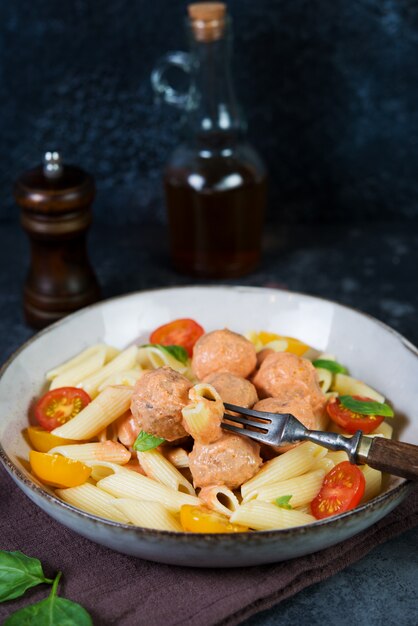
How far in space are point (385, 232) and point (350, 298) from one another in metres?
0.72

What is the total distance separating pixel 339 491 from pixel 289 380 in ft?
1.24

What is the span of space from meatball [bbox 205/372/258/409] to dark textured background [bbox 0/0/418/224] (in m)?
2.01

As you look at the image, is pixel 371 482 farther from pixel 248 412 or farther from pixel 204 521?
pixel 204 521

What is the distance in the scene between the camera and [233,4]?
12.0ft

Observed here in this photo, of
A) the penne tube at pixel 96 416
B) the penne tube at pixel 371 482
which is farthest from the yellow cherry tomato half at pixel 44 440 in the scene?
the penne tube at pixel 371 482

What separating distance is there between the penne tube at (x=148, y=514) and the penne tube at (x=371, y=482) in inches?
19.2

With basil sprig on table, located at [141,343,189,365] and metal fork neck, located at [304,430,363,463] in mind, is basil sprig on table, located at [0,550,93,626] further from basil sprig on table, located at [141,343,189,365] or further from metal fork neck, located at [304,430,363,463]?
basil sprig on table, located at [141,343,189,365]

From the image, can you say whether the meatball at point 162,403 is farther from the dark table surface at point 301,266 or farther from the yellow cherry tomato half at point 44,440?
the dark table surface at point 301,266

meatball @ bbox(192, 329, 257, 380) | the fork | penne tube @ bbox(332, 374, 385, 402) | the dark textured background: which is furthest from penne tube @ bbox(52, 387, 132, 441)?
the dark textured background

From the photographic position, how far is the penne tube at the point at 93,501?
2043 millimetres

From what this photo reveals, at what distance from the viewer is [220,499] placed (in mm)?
2086

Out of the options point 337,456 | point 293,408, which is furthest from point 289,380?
point 337,456

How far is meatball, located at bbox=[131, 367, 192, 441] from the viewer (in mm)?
2084

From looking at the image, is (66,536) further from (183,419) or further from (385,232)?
(385,232)
